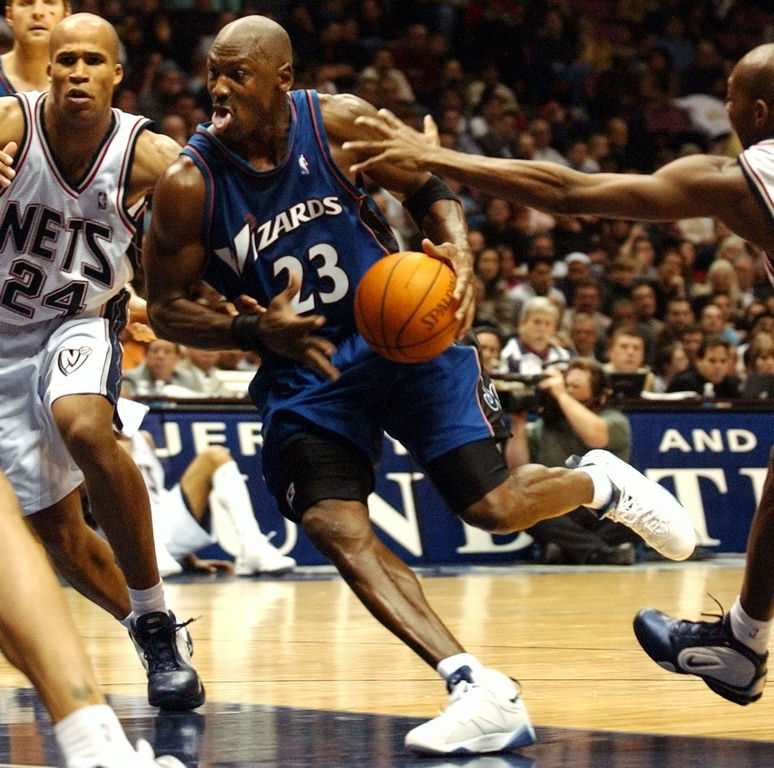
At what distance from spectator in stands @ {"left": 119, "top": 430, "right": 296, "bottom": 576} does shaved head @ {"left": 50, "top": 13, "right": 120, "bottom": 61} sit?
4.76 meters

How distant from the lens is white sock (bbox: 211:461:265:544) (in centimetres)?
958

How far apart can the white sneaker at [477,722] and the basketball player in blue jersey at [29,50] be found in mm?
2763

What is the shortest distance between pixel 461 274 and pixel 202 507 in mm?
5577

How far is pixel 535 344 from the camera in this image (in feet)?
36.9

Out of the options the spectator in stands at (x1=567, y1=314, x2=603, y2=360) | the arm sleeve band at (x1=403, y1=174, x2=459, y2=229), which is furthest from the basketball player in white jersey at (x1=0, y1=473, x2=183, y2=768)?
the spectator in stands at (x1=567, y1=314, x2=603, y2=360)

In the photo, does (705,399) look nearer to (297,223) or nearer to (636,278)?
(636,278)

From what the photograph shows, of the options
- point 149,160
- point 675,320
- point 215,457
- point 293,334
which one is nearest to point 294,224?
point 293,334

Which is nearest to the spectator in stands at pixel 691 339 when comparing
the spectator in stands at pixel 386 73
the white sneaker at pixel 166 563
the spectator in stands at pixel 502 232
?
the spectator in stands at pixel 502 232

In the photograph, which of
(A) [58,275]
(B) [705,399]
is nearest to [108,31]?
(A) [58,275]

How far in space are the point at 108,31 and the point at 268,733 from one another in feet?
7.14

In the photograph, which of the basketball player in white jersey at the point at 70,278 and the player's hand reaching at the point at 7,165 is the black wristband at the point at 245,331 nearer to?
the basketball player in white jersey at the point at 70,278

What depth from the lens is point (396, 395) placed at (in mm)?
4609

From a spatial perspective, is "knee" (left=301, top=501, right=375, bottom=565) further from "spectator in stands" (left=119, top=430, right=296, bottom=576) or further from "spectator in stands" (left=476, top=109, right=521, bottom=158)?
"spectator in stands" (left=476, top=109, right=521, bottom=158)

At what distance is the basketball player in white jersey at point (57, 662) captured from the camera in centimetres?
310
